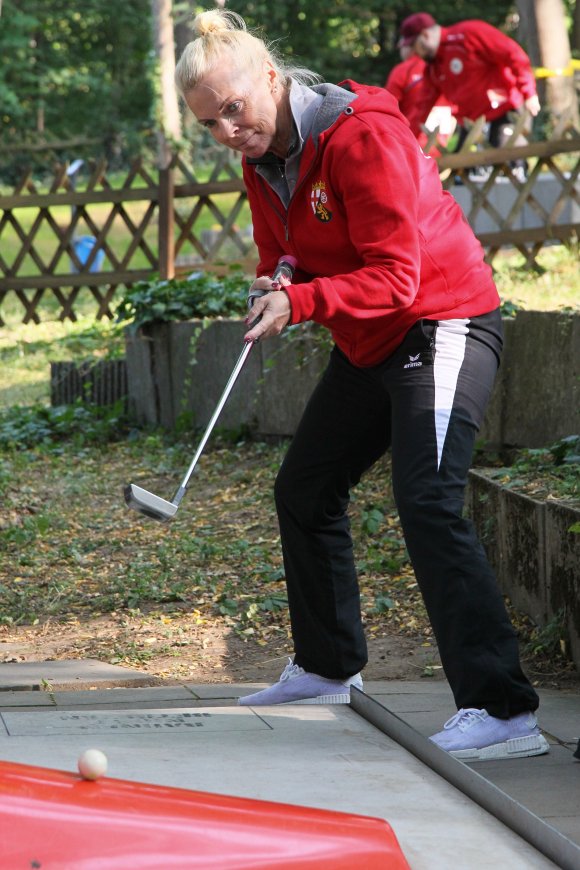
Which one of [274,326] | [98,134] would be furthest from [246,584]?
[98,134]

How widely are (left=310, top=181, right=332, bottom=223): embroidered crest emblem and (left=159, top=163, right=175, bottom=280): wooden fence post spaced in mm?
8188

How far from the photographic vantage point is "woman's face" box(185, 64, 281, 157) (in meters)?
2.82

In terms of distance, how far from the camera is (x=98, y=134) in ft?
103

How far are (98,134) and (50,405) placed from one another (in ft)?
80.4

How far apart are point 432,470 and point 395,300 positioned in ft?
1.32

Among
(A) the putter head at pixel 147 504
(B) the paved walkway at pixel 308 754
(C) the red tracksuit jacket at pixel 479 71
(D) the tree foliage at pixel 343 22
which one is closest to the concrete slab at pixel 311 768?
(B) the paved walkway at pixel 308 754

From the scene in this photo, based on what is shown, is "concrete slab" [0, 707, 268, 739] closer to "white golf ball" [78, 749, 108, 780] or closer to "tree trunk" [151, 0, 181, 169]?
"white golf ball" [78, 749, 108, 780]

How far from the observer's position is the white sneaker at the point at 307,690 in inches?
132

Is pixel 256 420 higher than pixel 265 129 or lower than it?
lower

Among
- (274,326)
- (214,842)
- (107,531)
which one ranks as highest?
(274,326)

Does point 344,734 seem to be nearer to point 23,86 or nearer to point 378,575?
point 378,575

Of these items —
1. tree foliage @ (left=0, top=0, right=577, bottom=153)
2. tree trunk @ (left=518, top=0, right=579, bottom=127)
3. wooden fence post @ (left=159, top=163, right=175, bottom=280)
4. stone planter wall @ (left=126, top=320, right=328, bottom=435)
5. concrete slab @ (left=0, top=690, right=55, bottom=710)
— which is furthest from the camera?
tree foliage @ (left=0, top=0, right=577, bottom=153)

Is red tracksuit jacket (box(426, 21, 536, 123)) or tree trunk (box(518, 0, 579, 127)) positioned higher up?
tree trunk (box(518, 0, 579, 127))

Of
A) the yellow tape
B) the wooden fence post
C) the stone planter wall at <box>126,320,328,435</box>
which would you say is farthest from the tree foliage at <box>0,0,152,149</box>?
the stone planter wall at <box>126,320,328,435</box>
